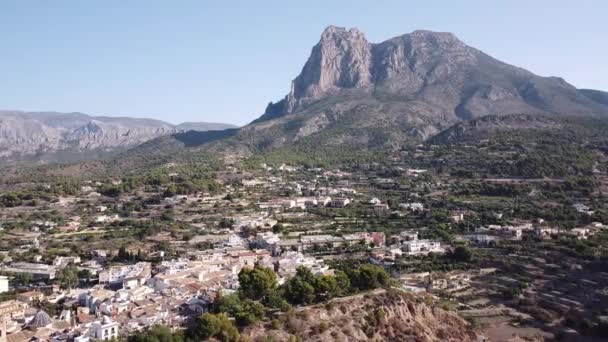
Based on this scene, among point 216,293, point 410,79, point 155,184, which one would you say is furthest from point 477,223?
point 410,79

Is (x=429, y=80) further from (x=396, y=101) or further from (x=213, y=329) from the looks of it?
(x=213, y=329)

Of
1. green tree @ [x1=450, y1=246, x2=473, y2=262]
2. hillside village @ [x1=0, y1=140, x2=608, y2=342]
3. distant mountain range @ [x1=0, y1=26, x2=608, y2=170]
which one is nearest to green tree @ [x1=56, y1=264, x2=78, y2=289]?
hillside village @ [x1=0, y1=140, x2=608, y2=342]

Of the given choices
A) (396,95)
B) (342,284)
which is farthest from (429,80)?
(342,284)

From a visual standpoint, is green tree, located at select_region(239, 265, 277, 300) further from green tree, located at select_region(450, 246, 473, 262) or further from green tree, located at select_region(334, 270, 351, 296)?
green tree, located at select_region(450, 246, 473, 262)

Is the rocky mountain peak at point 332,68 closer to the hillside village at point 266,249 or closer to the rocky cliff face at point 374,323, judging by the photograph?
the hillside village at point 266,249

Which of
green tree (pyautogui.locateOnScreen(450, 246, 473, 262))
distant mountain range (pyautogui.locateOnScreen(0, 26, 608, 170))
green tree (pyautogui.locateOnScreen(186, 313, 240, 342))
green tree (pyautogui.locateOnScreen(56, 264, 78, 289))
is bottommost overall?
green tree (pyautogui.locateOnScreen(56, 264, 78, 289))

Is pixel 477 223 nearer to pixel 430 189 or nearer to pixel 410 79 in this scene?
pixel 430 189

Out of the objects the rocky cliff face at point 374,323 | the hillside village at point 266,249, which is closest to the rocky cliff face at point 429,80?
the hillside village at point 266,249
